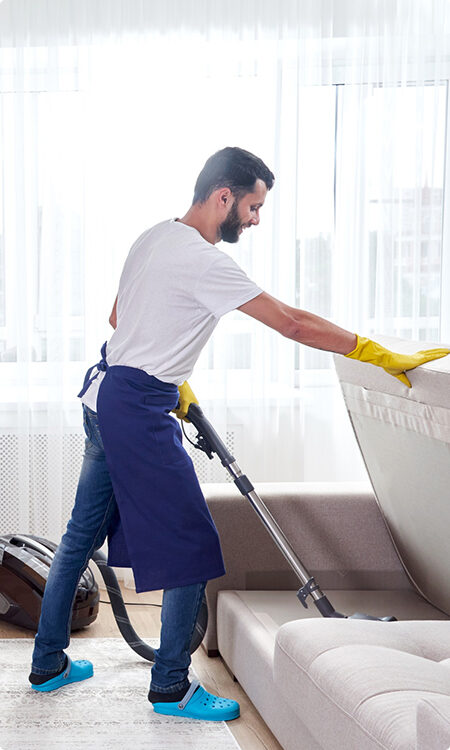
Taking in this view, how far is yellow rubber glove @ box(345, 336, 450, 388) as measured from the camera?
79.7 inches

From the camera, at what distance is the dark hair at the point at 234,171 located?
7.70 ft

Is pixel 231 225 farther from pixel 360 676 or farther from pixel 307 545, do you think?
pixel 360 676

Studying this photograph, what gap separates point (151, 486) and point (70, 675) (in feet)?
2.29

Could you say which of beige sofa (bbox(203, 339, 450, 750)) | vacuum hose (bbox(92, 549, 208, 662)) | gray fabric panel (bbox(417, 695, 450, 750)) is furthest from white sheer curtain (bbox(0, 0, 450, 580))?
gray fabric panel (bbox(417, 695, 450, 750))

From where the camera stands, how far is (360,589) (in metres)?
2.68

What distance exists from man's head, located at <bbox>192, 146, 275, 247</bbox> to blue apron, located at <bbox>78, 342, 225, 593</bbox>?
46 centimetres

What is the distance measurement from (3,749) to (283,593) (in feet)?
2.88

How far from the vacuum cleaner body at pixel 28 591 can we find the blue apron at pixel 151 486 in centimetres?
79

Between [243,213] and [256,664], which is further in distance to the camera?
[243,213]

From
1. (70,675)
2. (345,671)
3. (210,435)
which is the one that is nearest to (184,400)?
(210,435)

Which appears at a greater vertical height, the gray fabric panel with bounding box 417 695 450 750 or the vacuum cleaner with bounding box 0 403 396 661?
the gray fabric panel with bounding box 417 695 450 750

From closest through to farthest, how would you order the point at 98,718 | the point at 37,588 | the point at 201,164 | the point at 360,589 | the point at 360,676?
1. the point at 360,676
2. the point at 98,718
3. the point at 360,589
4. the point at 37,588
5. the point at 201,164

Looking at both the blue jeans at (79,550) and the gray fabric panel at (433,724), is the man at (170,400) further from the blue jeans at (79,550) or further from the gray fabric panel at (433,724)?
the gray fabric panel at (433,724)

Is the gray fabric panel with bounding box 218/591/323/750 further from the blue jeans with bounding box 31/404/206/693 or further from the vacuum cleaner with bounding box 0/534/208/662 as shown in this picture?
the vacuum cleaner with bounding box 0/534/208/662
